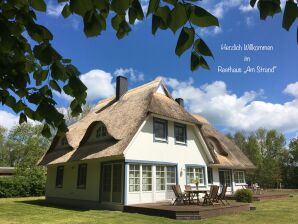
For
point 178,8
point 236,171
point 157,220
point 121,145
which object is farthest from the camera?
point 236,171

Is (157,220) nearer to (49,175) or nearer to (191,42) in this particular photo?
(191,42)

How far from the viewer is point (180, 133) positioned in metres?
20.2

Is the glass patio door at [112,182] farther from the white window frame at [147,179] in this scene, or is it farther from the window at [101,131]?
the window at [101,131]

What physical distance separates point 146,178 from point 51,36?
15405 millimetres

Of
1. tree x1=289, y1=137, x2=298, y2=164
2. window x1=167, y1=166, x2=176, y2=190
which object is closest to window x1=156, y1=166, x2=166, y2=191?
window x1=167, y1=166, x2=176, y2=190

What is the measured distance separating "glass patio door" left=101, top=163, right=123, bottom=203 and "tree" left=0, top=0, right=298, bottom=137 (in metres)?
13.6

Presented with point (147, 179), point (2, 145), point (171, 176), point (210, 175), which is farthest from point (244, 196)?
point (2, 145)

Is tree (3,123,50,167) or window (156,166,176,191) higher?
tree (3,123,50,167)

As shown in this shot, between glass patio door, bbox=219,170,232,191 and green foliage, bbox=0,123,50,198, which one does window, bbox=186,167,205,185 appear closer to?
glass patio door, bbox=219,170,232,191

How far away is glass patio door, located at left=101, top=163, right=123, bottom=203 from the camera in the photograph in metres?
16.7

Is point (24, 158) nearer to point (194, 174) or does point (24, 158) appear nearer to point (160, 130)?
point (194, 174)

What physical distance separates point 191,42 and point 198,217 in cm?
1216

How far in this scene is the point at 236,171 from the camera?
27.5 metres

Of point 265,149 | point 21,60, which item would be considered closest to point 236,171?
point 21,60
